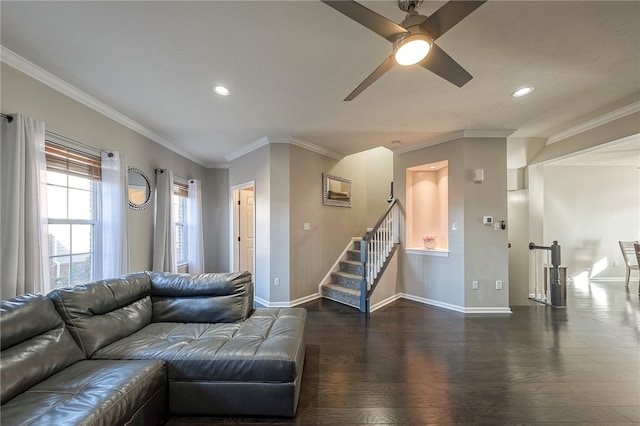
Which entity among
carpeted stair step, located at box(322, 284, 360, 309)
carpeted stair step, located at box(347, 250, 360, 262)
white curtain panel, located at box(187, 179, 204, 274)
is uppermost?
white curtain panel, located at box(187, 179, 204, 274)

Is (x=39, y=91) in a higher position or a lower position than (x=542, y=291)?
higher

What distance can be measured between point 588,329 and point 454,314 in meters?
1.44

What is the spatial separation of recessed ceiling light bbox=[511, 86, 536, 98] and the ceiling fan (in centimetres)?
143

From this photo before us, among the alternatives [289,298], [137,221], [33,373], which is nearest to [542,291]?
[289,298]

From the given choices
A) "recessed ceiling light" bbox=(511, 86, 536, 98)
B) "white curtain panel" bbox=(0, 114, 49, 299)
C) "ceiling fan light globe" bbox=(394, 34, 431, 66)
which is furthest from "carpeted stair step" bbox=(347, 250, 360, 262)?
"white curtain panel" bbox=(0, 114, 49, 299)

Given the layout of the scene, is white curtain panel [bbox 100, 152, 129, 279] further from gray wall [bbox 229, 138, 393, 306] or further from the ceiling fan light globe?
the ceiling fan light globe

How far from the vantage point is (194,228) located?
15.1 feet

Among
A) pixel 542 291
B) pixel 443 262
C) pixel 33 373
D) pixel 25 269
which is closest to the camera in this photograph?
pixel 33 373

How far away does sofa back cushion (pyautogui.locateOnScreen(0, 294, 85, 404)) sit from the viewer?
1268 mm

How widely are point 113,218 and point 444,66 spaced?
3.66 m

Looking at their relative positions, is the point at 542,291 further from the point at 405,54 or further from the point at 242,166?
the point at 242,166

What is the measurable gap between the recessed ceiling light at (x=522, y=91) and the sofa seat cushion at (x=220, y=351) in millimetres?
3155

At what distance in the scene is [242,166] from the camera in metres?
4.43

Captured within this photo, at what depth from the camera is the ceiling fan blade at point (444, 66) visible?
145 centimetres
